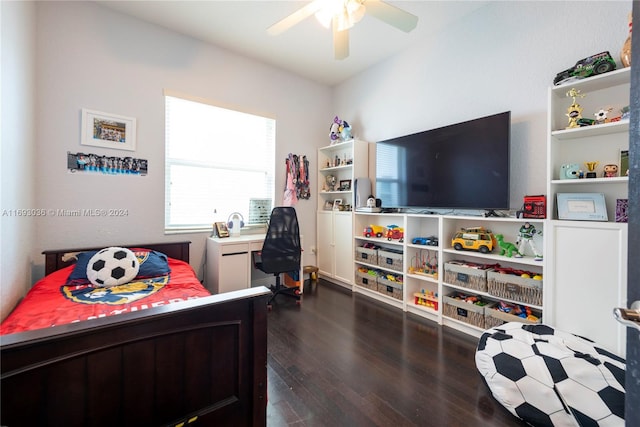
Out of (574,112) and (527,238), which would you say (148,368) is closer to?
(527,238)

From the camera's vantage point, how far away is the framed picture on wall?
8.11ft

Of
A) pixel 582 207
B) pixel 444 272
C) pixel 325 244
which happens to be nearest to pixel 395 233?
pixel 444 272

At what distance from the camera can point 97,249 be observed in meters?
2.49

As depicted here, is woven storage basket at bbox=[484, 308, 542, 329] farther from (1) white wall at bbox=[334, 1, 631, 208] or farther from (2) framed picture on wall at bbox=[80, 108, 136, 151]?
(2) framed picture on wall at bbox=[80, 108, 136, 151]

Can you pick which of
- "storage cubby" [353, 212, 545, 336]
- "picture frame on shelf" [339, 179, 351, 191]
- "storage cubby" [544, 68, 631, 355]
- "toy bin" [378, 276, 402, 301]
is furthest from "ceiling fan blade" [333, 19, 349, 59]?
"toy bin" [378, 276, 402, 301]

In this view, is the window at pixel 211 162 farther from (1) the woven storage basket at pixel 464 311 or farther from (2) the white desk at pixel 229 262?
(1) the woven storage basket at pixel 464 311

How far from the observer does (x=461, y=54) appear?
2.68 metres

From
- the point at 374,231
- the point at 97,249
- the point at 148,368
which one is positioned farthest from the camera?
the point at 374,231

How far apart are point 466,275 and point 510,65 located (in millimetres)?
1872

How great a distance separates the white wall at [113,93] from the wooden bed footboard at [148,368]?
2195 mm

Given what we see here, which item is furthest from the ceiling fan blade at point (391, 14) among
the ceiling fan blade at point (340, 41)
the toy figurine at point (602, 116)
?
the toy figurine at point (602, 116)

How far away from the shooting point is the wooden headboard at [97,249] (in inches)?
89.0

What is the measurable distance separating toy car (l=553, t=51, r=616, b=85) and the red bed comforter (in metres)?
2.99

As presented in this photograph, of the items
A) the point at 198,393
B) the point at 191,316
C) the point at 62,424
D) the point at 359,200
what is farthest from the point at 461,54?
the point at 62,424
